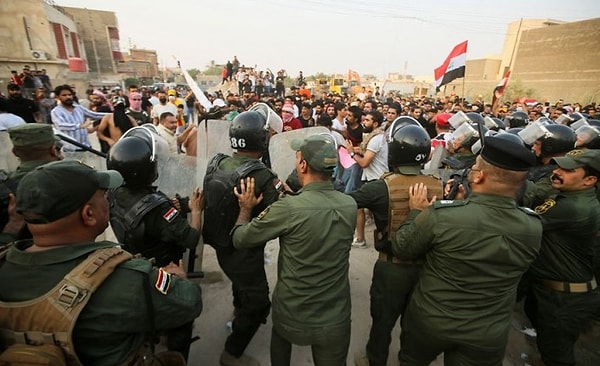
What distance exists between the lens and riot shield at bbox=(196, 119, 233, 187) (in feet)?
12.3

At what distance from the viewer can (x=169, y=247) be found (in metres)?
2.31

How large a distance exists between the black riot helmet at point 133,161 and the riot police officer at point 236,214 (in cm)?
48

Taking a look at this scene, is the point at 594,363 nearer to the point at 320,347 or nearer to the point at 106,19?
the point at 320,347

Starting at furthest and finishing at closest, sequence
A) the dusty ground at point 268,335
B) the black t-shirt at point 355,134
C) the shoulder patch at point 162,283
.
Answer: the black t-shirt at point 355,134 → the dusty ground at point 268,335 → the shoulder patch at point 162,283

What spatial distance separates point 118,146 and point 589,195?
11.3 ft

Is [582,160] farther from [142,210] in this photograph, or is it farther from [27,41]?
[27,41]

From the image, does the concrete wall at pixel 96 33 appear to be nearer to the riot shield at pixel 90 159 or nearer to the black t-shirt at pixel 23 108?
the black t-shirt at pixel 23 108

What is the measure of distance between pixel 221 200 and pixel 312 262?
98 cm

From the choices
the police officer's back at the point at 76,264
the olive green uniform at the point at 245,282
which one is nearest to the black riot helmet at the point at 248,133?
the olive green uniform at the point at 245,282

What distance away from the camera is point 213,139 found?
3799 mm

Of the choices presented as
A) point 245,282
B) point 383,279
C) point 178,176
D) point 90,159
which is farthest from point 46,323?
point 90,159

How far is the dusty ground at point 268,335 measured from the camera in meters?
2.84

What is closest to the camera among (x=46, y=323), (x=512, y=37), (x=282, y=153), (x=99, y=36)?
(x=46, y=323)

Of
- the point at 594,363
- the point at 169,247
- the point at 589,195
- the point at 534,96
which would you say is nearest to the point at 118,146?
the point at 169,247
